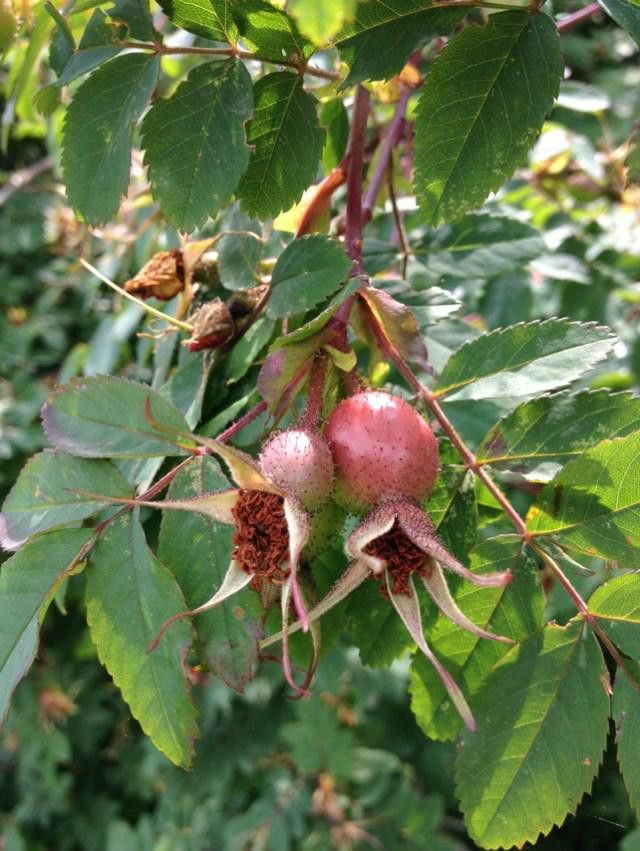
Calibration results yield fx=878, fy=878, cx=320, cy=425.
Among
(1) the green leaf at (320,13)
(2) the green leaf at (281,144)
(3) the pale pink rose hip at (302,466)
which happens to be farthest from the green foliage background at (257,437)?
(1) the green leaf at (320,13)

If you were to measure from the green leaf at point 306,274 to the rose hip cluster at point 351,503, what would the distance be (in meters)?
0.17

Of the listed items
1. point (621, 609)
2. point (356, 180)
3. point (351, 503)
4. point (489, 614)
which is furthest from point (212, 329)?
point (621, 609)

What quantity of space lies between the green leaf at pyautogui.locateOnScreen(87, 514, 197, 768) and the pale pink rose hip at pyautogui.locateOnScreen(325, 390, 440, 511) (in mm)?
222

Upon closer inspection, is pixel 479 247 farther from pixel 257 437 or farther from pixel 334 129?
pixel 257 437

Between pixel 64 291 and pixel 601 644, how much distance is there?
134 inches

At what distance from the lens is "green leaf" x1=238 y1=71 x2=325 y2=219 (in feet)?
3.47

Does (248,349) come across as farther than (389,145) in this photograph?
No

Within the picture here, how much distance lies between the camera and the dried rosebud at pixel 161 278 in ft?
4.32

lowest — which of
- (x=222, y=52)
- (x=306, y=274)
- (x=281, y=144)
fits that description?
(x=306, y=274)

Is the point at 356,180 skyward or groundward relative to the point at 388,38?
groundward

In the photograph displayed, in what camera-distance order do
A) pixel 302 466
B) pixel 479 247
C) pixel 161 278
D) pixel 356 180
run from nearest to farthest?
pixel 302 466 < pixel 356 180 < pixel 161 278 < pixel 479 247

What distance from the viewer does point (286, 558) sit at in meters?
0.88

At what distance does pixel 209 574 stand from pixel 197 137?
1.66ft

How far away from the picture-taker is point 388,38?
95 cm
